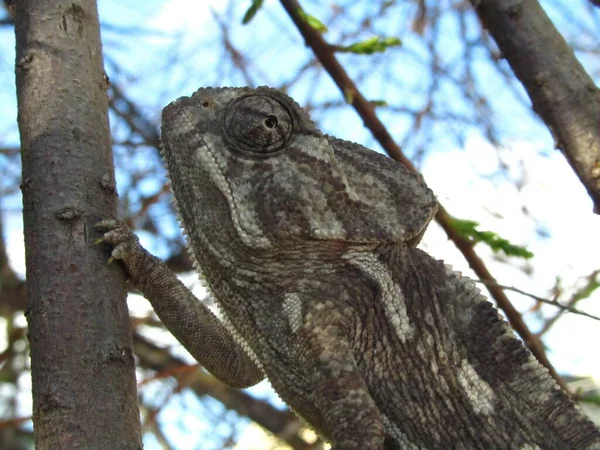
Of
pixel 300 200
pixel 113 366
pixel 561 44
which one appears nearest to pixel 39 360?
pixel 113 366

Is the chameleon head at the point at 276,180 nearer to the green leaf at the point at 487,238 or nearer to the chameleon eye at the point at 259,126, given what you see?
the chameleon eye at the point at 259,126

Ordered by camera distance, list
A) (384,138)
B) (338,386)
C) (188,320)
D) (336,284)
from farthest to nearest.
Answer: (384,138)
(188,320)
(336,284)
(338,386)

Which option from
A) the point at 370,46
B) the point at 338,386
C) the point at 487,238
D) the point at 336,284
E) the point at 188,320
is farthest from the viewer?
the point at 370,46

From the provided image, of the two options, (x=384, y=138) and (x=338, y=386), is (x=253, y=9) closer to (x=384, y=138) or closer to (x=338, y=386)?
(x=384, y=138)

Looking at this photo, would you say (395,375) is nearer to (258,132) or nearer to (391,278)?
(391,278)

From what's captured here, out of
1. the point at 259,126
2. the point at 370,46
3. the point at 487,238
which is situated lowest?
the point at 487,238

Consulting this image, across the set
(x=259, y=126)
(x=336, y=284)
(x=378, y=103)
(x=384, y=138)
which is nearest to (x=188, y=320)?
(x=336, y=284)
